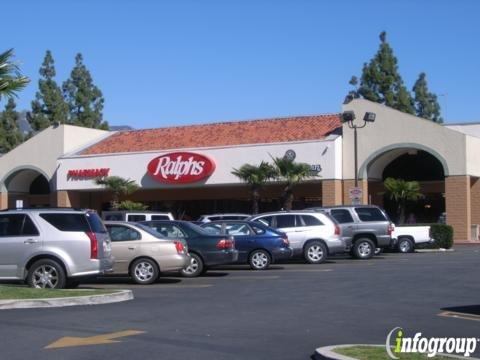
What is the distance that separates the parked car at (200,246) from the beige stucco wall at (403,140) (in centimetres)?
2248

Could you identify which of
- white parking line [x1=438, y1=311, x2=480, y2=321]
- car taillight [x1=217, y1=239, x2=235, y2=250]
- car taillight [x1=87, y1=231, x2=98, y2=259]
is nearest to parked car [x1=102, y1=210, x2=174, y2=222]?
car taillight [x1=217, y1=239, x2=235, y2=250]

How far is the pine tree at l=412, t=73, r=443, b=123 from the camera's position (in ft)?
211

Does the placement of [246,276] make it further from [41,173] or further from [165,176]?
[41,173]

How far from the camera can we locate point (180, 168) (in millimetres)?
46562

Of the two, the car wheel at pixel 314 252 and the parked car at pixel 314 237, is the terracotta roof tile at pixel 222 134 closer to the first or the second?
the parked car at pixel 314 237

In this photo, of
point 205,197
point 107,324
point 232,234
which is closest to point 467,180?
point 205,197

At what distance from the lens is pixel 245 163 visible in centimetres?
4456

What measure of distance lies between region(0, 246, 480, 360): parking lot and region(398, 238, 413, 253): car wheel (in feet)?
41.9

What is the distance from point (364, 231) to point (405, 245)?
5.30 m

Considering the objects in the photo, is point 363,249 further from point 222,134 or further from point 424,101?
point 424,101

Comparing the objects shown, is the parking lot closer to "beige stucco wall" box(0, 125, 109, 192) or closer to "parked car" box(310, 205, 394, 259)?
"parked car" box(310, 205, 394, 259)

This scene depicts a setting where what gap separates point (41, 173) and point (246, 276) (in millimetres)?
35074

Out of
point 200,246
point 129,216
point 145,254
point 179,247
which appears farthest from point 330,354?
point 129,216

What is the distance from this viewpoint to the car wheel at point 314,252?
25.8 m
